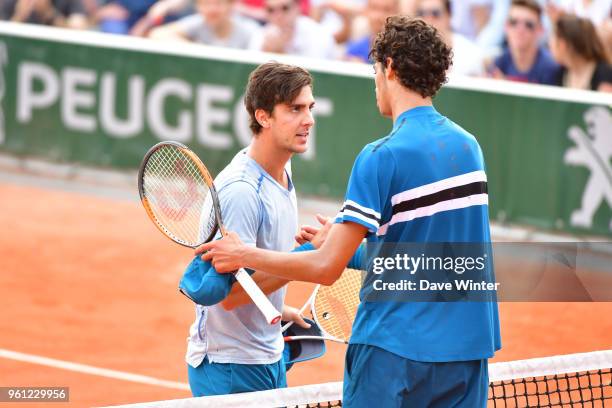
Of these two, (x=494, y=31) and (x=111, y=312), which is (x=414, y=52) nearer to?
(x=111, y=312)

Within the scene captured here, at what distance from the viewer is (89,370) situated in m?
8.14

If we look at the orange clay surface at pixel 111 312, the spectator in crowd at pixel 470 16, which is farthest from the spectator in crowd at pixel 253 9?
the orange clay surface at pixel 111 312

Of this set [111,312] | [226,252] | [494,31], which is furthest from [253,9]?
[226,252]

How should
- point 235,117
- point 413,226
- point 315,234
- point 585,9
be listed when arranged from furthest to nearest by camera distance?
1. point 235,117
2. point 585,9
3. point 315,234
4. point 413,226

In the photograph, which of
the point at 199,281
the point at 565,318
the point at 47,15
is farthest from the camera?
the point at 47,15

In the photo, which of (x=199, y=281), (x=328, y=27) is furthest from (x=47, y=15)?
(x=199, y=281)

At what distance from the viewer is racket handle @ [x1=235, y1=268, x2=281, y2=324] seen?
424 centimetres

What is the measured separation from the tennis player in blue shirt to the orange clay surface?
3.95m

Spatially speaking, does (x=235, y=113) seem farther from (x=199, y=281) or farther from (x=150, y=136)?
(x=199, y=281)

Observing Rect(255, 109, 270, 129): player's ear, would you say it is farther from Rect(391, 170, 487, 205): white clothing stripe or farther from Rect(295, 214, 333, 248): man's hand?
Rect(391, 170, 487, 205): white clothing stripe

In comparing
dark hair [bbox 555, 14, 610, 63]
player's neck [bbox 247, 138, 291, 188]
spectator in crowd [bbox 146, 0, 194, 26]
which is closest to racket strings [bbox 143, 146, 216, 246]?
player's neck [bbox 247, 138, 291, 188]

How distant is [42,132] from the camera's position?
14156 mm

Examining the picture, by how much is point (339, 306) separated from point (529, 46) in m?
7.58

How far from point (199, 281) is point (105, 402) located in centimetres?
353
